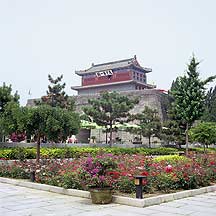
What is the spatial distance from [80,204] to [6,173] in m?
5.10

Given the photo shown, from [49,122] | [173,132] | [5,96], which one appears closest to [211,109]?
[173,132]

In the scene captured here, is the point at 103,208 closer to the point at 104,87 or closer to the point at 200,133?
the point at 200,133

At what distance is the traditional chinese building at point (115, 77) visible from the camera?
48.1 meters

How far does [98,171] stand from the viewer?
734cm

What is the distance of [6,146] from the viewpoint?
18.4 metres

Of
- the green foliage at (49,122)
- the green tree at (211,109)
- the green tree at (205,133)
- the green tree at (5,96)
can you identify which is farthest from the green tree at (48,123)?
the green tree at (211,109)

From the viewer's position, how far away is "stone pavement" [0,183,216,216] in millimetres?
6035

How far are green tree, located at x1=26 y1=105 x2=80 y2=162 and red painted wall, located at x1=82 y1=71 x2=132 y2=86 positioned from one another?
33.9m

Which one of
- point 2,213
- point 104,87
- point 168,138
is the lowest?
point 2,213

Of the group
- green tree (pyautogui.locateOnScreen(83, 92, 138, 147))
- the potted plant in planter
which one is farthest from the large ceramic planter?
green tree (pyautogui.locateOnScreen(83, 92, 138, 147))

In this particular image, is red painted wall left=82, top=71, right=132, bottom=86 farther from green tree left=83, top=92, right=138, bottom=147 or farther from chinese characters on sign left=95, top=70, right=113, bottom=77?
green tree left=83, top=92, right=138, bottom=147

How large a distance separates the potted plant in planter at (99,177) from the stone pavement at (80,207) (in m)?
0.23

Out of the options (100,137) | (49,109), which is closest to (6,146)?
(49,109)

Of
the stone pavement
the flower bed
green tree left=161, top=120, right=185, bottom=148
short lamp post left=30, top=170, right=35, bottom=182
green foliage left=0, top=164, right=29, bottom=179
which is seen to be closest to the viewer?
the stone pavement
